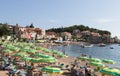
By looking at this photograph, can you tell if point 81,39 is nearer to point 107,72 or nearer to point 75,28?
point 75,28

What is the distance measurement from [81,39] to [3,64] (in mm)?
142238

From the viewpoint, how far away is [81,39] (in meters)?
163

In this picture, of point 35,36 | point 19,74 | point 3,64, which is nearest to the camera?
point 19,74

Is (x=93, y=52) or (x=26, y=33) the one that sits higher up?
(x=26, y=33)

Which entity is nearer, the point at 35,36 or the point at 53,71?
the point at 53,71

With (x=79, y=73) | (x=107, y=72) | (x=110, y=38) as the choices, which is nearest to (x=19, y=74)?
(x=79, y=73)

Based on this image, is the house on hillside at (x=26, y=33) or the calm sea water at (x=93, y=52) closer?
the calm sea water at (x=93, y=52)

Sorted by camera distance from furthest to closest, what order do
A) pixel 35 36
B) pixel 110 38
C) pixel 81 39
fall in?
pixel 110 38, pixel 81 39, pixel 35 36

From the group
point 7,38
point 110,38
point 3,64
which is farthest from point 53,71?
point 110,38

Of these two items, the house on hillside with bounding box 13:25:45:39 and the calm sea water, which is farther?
the house on hillside with bounding box 13:25:45:39

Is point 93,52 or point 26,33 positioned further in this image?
point 26,33

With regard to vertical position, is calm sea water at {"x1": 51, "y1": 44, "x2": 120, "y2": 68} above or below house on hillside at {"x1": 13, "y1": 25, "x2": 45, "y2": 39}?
below

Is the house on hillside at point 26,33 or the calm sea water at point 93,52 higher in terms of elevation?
the house on hillside at point 26,33

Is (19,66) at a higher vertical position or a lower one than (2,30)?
lower
